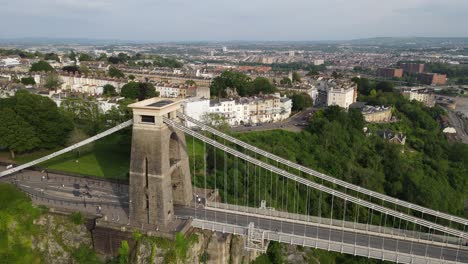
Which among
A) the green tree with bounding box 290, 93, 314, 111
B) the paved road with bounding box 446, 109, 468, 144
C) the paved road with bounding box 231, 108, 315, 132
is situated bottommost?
the paved road with bounding box 446, 109, 468, 144

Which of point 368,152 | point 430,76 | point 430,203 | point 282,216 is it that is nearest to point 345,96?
point 368,152

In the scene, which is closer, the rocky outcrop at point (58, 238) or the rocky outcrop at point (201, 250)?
the rocky outcrop at point (201, 250)

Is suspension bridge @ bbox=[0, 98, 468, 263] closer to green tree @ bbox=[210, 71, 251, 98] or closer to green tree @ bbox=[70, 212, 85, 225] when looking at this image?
green tree @ bbox=[70, 212, 85, 225]

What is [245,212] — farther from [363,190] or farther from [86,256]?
[86,256]

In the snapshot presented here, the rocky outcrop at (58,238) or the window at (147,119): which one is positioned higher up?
the window at (147,119)

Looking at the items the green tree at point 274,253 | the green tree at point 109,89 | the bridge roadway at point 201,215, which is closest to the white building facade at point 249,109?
the green tree at point 109,89

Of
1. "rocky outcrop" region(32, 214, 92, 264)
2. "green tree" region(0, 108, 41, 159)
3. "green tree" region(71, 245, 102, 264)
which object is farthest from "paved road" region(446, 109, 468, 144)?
"green tree" region(0, 108, 41, 159)

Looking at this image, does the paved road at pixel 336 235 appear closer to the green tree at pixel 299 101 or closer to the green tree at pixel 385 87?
the green tree at pixel 299 101

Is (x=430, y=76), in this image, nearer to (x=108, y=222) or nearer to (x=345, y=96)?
(x=345, y=96)
